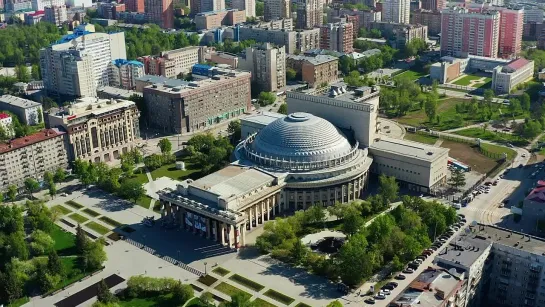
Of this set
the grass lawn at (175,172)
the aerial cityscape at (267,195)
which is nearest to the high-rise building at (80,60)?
the aerial cityscape at (267,195)

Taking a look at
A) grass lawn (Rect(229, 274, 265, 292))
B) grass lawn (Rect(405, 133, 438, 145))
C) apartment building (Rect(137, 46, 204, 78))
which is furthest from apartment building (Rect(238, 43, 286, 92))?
grass lawn (Rect(229, 274, 265, 292))

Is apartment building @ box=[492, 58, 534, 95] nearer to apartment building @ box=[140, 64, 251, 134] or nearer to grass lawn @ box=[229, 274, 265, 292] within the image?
apartment building @ box=[140, 64, 251, 134]

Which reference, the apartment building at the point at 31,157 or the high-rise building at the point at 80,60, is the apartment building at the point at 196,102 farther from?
the apartment building at the point at 31,157

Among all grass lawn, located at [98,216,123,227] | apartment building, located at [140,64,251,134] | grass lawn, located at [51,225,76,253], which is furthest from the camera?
apartment building, located at [140,64,251,134]

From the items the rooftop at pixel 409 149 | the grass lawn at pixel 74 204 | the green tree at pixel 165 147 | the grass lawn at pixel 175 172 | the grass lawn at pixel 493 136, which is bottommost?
the grass lawn at pixel 74 204

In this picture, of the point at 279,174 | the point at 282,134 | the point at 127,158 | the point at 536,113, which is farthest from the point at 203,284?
the point at 536,113

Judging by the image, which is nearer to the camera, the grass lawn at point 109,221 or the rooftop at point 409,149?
the grass lawn at point 109,221

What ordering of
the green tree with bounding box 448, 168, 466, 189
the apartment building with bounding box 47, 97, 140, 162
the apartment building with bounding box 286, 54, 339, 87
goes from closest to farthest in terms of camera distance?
1. the green tree with bounding box 448, 168, 466, 189
2. the apartment building with bounding box 47, 97, 140, 162
3. the apartment building with bounding box 286, 54, 339, 87
